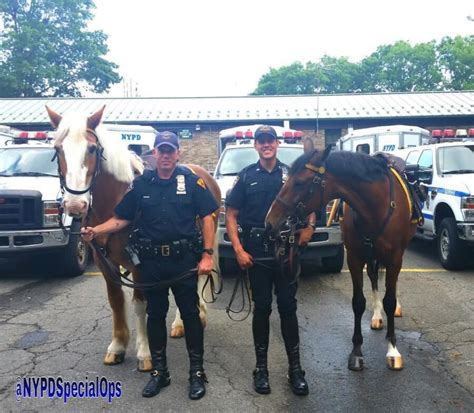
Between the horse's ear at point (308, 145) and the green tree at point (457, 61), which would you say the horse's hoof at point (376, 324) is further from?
the green tree at point (457, 61)

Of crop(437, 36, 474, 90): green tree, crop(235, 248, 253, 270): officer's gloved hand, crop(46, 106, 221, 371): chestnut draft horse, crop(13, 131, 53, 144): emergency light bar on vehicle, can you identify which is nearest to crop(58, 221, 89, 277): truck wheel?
crop(13, 131, 53, 144): emergency light bar on vehicle

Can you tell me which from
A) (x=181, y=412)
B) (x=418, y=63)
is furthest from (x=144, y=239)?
(x=418, y=63)

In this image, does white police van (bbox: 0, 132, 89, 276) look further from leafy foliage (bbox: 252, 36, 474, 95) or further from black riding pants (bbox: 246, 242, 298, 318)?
leafy foliage (bbox: 252, 36, 474, 95)

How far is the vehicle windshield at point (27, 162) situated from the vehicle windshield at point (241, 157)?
9.56 ft

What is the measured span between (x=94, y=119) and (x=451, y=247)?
6.02 metres

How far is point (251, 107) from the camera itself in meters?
23.2

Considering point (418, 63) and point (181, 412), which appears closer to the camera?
point (181, 412)

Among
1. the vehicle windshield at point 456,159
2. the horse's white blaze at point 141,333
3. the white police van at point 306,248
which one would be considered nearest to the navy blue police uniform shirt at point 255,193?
the horse's white blaze at point 141,333

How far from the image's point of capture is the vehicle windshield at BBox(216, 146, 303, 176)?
318 inches

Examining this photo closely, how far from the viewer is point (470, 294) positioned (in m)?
6.14

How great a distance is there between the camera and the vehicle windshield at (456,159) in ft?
26.5

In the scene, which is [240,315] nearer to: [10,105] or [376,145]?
[376,145]

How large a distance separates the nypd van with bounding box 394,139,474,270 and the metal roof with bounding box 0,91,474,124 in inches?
463

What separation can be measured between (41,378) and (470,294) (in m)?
5.26
